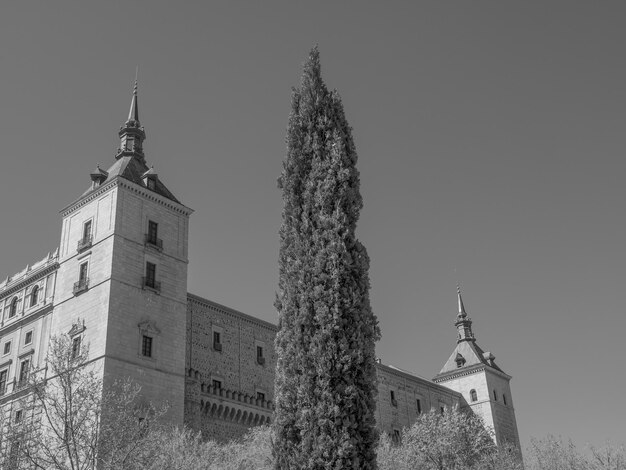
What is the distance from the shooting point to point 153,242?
3822cm

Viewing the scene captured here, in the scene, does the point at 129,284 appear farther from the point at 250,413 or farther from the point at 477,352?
the point at 477,352

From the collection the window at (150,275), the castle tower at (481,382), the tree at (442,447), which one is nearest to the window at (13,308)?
the window at (150,275)

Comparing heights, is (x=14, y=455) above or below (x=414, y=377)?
below

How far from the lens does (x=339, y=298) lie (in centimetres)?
1661

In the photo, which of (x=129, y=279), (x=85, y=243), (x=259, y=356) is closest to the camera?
(x=129, y=279)

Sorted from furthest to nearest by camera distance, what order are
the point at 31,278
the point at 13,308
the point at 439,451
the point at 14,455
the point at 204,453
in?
the point at 13,308
the point at 31,278
the point at 439,451
the point at 204,453
the point at 14,455

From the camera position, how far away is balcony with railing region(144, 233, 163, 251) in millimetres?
37812

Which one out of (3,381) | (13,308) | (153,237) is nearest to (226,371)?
(153,237)

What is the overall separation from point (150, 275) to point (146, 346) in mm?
3840

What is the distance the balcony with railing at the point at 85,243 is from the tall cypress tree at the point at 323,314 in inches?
841

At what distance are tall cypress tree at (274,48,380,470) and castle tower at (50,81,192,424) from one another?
60.4 feet

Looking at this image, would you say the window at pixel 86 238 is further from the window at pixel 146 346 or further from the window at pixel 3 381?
the window at pixel 3 381

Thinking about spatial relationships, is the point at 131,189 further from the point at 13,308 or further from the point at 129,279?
the point at 13,308

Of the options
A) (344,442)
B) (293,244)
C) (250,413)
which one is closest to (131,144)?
(250,413)
